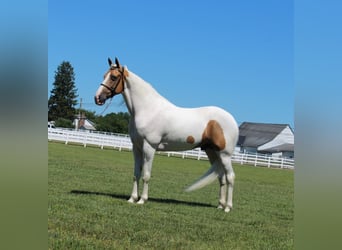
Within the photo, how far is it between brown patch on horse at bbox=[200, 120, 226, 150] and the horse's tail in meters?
0.31

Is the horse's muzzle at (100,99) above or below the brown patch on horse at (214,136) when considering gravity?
above

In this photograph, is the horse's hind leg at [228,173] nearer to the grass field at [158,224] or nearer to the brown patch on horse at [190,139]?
the grass field at [158,224]

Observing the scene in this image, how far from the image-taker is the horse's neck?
15.5 ft

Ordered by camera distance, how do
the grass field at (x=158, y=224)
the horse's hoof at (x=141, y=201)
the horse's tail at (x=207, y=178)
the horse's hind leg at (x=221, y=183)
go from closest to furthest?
the grass field at (x=158, y=224) < the horse's hoof at (x=141, y=201) < the horse's tail at (x=207, y=178) < the horse's hind leg at (x=221, y=183)

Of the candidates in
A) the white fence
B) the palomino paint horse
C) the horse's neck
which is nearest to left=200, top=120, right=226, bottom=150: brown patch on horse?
the palomino paint horse

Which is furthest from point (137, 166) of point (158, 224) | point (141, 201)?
point (158, 224)

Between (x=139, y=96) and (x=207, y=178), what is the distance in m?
1.35

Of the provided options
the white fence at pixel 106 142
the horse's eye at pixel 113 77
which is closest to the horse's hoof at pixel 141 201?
the horse's eye at pixel 113 77

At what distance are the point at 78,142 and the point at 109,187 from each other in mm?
10584

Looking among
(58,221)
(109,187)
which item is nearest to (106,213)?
(58,221)

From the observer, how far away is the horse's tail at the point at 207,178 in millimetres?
4789
